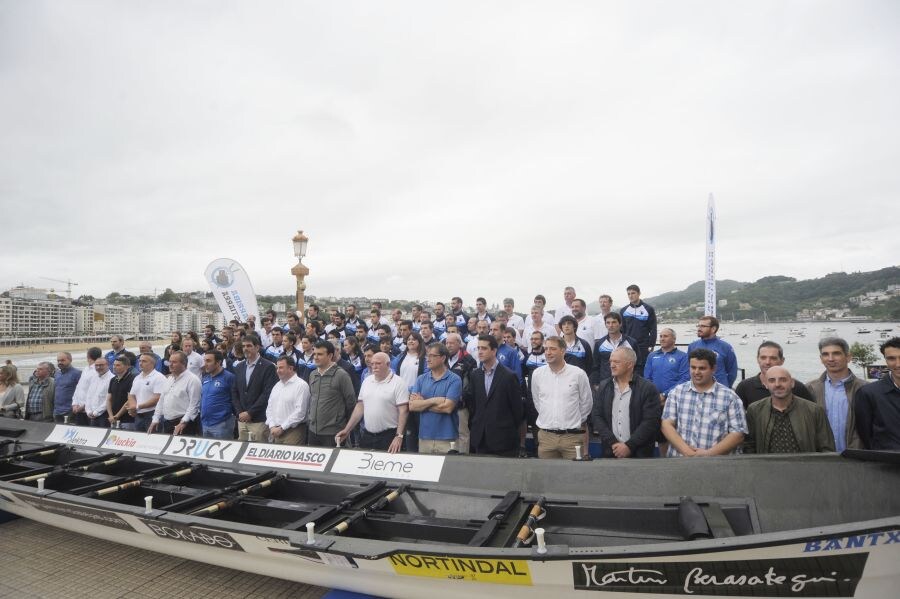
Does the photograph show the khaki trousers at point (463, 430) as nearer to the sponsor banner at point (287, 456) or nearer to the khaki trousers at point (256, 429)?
the sponsor banner at point (287, 456)

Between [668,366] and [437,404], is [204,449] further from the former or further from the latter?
[668,366]

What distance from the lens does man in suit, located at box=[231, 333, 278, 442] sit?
576 centimetres

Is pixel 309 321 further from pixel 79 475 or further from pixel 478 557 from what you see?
pixel 478 557

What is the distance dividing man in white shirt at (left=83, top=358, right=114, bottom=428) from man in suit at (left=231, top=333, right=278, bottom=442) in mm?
2692

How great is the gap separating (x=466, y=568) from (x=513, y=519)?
747 millimetres

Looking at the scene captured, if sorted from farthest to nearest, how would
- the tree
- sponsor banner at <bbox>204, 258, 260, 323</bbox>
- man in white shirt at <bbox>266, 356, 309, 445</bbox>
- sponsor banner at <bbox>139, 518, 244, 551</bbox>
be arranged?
sponsor banner at <bbox>204, 258, 260, 323</bbox>
the tree
man in white shirt at <bbox>266, 356, 309, 445</bbox>
sponsor banner at <bbox>139, 518, 244, 551</bbox>

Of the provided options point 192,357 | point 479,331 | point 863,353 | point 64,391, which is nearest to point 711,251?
point 863,353

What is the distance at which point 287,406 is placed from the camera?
5.27m

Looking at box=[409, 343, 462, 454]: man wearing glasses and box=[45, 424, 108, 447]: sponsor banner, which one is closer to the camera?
box=[409, 343, 462, 454]: man wearing glasses

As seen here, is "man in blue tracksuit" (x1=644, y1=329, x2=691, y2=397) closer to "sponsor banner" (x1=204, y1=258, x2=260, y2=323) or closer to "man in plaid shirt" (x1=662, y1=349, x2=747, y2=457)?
"man in plaid shirt" (x1=662, y1=349, x2=747, y2=457)

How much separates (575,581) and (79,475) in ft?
16.2

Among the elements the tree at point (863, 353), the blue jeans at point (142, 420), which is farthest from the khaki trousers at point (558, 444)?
the tree at point (863, 353)

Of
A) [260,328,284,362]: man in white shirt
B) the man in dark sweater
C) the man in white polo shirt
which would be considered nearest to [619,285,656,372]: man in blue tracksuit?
the man in dark sweater

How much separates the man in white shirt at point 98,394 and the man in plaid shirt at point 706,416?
793cm
